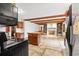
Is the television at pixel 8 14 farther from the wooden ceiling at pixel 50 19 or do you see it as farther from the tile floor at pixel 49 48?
the tile floor at pixel 49 48

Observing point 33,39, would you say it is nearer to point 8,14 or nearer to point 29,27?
point 29,27

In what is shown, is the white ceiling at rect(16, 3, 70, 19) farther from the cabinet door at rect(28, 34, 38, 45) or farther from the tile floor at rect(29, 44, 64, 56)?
the tile floor at rect(29, 44, 64, 56)

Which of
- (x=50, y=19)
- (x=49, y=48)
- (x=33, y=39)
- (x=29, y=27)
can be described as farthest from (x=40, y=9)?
(x=49, y=48)

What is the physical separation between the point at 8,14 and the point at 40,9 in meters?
0.51

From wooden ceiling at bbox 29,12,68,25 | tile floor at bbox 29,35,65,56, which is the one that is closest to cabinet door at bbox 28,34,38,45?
tile floor at bbox 29,35,65,56

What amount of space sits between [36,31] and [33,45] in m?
0.23

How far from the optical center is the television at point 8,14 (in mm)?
1772

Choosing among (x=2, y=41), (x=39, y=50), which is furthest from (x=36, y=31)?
(x=2, y=41)

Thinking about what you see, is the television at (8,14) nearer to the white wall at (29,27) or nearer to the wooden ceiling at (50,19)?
the white wall at (29,27)

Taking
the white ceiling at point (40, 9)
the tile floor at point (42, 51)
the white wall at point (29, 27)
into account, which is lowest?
the tile floor at point (42, 51)

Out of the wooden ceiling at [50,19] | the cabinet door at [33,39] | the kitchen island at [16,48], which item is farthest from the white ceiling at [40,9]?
the kitchen island at [16,48]

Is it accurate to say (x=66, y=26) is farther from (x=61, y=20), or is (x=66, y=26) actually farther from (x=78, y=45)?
(x=78, y=45)

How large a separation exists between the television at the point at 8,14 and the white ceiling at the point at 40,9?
0.30ft

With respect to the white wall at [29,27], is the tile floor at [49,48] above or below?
below
